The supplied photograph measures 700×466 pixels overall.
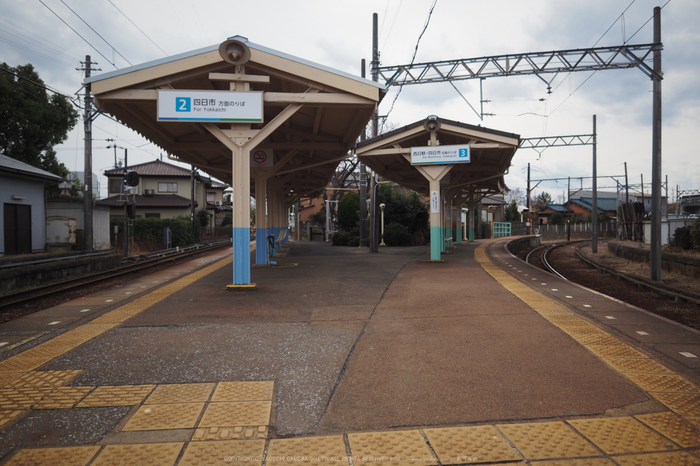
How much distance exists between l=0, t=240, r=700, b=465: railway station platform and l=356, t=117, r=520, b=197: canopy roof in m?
7.75

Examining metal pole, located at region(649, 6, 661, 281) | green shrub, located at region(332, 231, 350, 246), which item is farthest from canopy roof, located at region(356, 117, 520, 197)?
green shrub, located at region(332, 231, 350, 246)

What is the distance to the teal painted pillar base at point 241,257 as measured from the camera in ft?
27.9

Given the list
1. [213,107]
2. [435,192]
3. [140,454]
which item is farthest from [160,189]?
[140,454]

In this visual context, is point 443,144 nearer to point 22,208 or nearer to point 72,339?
point 72,339

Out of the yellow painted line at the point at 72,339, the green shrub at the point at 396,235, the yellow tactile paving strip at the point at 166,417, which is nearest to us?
the yellow tactile paving strip at the point at 166,417

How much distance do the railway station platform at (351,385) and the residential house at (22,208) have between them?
12.9 metres

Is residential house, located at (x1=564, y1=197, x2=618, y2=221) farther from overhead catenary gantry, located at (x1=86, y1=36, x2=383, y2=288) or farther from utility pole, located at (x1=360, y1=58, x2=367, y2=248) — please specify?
overhead catenary gantry, located at (x1=86, y1=36, x2=383, y2=288)

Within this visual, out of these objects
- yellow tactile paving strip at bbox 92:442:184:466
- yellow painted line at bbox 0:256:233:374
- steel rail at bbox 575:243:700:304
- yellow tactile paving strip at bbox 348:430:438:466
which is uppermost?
yellow painted line at bbox 0:256:233:374

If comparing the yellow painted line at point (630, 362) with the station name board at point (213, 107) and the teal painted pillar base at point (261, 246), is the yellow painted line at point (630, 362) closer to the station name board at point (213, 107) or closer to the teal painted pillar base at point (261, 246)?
the station name board at point (213, 107)

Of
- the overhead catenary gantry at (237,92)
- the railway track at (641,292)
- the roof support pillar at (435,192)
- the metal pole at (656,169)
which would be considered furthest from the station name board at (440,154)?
the railway track at (641,292)

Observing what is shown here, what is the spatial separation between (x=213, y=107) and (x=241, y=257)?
2.69 m

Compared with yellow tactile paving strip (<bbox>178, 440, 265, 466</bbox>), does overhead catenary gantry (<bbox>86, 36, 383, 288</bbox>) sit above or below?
above

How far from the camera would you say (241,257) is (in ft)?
27.9

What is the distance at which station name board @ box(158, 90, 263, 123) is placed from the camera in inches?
322
